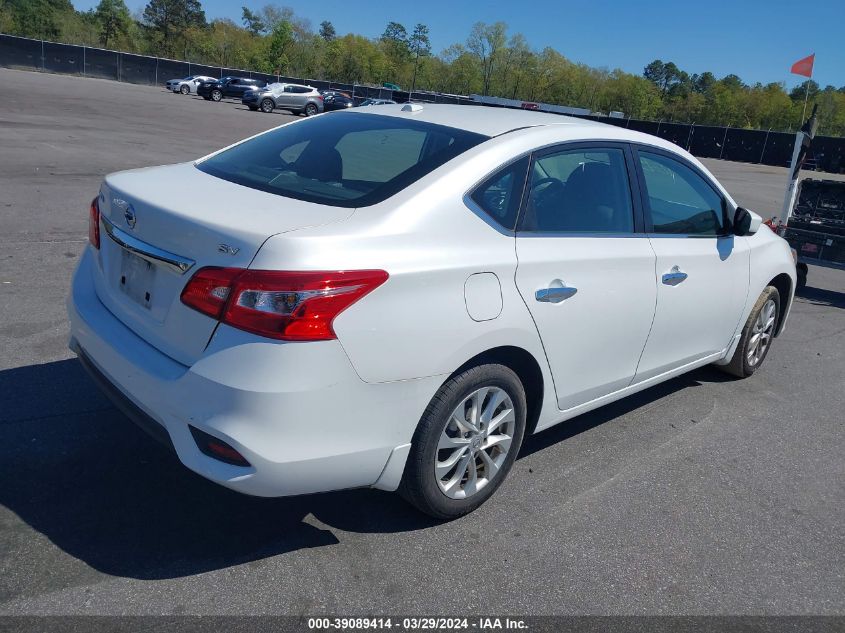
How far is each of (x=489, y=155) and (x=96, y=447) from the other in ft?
7.71

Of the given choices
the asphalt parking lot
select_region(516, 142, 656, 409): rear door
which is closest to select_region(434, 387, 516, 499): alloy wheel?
the asphalt parking lot

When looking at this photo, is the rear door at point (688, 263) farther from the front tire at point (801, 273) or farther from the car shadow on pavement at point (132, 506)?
the front tire at point (801, 273)

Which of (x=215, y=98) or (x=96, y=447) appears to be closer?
(x=96, y=447)

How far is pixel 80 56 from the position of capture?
184 feet

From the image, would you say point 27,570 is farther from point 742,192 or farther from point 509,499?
point 742,192

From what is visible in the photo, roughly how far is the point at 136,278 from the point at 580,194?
2.18m

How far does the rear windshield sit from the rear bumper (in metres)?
0.75

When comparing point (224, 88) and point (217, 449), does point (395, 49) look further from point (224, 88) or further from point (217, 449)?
point (217, 449)

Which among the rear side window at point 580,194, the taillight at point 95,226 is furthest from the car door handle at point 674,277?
the taillight at point 95,226

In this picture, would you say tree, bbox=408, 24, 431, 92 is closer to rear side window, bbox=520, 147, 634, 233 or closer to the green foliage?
the green foliage

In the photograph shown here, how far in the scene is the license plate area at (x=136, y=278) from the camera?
9.62ft

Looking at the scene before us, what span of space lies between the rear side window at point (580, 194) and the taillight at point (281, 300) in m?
1.10

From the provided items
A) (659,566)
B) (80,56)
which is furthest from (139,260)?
(80,56)

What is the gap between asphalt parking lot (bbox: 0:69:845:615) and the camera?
2777 millimetres
